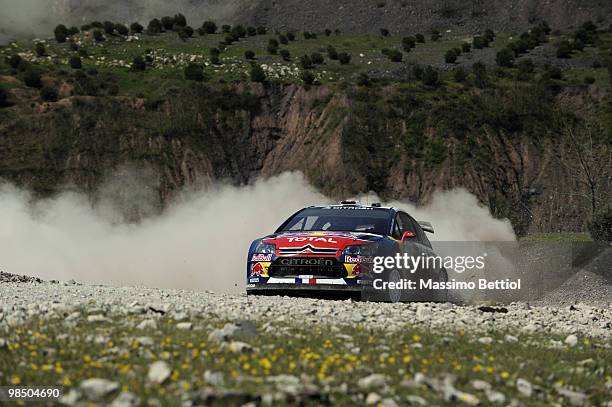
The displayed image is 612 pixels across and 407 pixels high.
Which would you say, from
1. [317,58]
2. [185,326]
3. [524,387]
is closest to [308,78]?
[317,58]

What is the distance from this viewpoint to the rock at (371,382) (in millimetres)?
6833

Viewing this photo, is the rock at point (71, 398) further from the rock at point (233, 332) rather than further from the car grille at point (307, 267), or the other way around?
the car grille at point (307, 267)

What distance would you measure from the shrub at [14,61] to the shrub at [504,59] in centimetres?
3664

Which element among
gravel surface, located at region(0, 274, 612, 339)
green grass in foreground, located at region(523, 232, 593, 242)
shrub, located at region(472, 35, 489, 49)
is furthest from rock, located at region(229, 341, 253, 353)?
shrub, located at region(472, 35, 489, 49)

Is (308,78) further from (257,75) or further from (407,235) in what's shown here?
(407,235)

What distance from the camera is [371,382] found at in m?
6.89

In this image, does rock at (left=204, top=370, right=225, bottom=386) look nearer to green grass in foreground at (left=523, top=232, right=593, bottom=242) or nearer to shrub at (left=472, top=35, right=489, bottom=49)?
green grass in foreground at (left=523, top=232, right=593, bottom=242)

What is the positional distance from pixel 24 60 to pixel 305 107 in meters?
22.7

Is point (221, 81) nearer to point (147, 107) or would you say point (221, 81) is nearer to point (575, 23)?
point (147, 107)

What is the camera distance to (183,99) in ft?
213

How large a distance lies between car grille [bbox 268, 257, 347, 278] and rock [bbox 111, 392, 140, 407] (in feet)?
27.4

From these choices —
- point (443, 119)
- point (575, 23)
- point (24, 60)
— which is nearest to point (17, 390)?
point (443, 119)

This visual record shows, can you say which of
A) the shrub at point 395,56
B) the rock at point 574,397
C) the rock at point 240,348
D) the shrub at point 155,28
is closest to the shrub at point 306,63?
the shrub at point 395,56

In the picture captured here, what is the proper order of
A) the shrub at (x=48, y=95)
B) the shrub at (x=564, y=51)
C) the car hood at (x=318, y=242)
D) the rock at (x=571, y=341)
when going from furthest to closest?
the shrub at (x=564, y=51) < the shrub at (x=48, y=95) < the car hood at (x=318, y=242) < the rock at (x=571, y=341)
